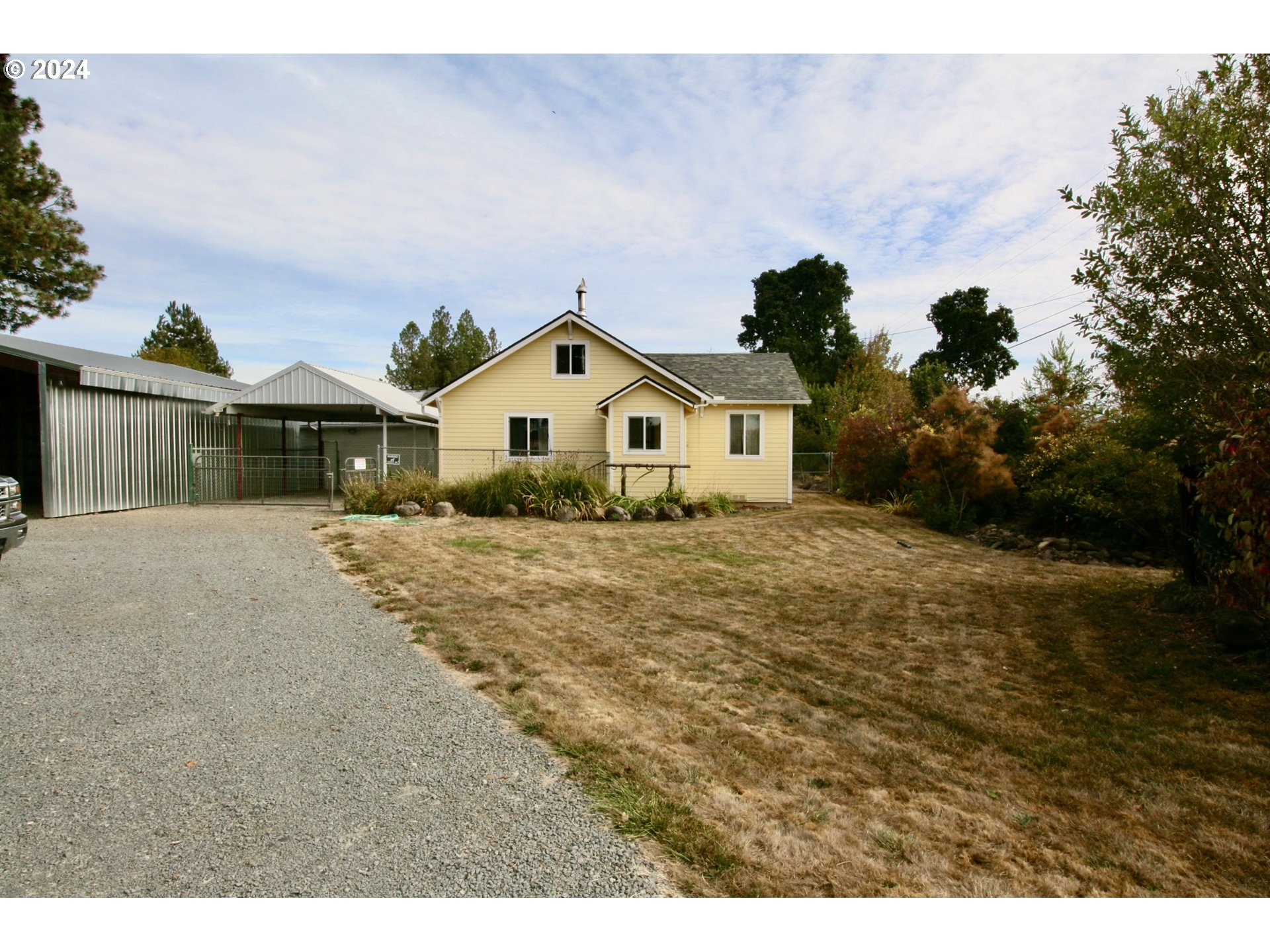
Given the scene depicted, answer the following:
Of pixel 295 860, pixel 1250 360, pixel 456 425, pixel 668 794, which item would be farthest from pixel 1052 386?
pixel 295 860

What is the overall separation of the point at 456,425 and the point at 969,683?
16.5 metres

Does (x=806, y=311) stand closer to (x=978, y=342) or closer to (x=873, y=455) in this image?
(x=978, y=342)

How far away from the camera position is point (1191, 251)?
625 cm

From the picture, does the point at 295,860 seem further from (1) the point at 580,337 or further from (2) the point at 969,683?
(1) the point at 580,337

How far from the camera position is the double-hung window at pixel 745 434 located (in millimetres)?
19859

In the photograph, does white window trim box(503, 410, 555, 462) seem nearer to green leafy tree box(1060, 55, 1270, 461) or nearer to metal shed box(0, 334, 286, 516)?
metal shed box(0, 334, 286, 516)

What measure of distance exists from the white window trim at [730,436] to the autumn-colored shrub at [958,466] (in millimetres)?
4447

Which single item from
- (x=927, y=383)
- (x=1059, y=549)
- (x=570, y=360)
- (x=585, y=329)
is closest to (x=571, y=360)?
(x=570, y=360)

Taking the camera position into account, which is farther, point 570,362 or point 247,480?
point 247,480

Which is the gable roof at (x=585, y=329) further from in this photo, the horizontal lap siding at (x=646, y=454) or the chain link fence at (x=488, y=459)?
the chain link fence at (x=488, y=459)

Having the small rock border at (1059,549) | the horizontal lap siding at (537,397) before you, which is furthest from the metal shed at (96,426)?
the small rock border at (1059,549)

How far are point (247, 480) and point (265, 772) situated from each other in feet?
65.8

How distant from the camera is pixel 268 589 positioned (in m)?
7.88

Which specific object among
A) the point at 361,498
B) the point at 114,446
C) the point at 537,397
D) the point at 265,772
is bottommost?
the point at 265,772
